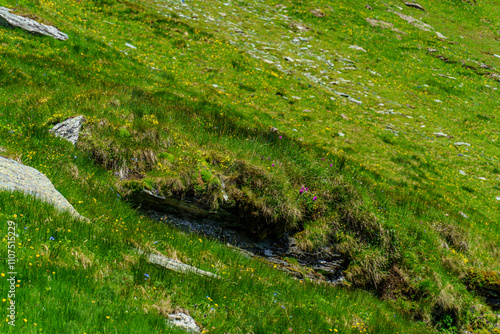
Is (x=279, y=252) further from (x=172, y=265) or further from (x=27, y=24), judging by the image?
(x=27, y=24)

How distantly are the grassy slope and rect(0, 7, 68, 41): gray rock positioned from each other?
0.61 metres

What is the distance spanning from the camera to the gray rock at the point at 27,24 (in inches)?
621

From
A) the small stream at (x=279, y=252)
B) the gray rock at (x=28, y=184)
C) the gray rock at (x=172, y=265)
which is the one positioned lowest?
the small stream at (x=279, y=252)

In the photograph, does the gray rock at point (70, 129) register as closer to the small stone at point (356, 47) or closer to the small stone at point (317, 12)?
the small stone at point (356, 47)

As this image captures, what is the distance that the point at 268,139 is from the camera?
1298cm

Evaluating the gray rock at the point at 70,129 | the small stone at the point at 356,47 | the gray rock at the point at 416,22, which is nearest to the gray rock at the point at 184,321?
the gray rock at the point at 70,129

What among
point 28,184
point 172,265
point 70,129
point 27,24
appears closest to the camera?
point 172,265

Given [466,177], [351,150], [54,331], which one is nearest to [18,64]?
[54,331]

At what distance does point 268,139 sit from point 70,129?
22.9ft

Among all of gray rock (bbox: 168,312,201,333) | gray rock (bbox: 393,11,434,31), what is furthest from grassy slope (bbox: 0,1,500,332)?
gray rock (bbox: 393,11,434,31)

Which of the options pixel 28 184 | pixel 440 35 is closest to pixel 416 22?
pixel 440 35

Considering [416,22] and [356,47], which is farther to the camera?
[416,22]

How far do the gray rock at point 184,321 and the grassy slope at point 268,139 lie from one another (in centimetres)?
25

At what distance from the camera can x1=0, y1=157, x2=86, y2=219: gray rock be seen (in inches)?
229
